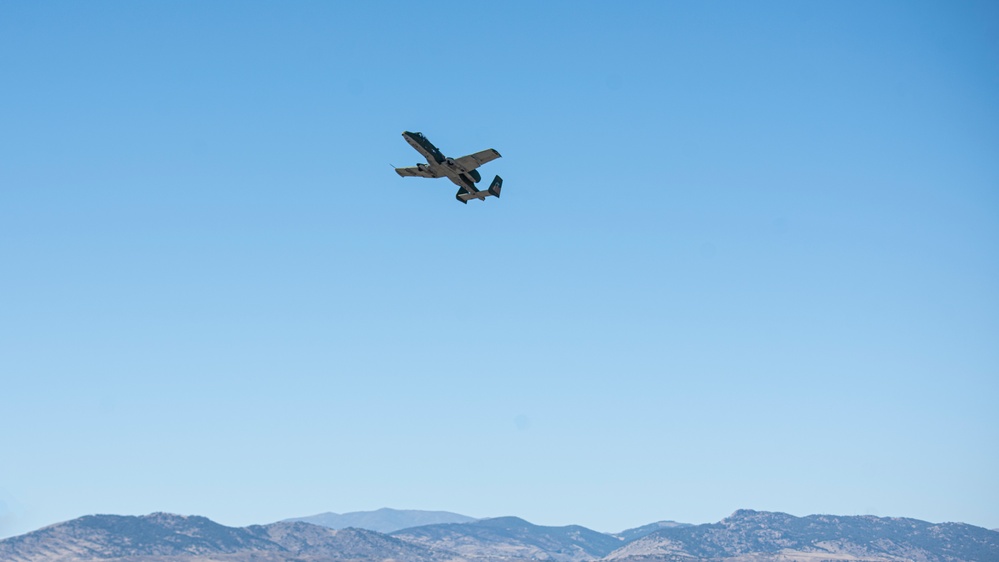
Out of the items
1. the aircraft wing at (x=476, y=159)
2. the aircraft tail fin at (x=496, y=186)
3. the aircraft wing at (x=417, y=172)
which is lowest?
the aircraft wing at (x=417, y=172)

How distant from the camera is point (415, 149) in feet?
420

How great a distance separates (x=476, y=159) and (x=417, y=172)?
9.01 meters

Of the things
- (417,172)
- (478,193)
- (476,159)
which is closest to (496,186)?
(478,193)

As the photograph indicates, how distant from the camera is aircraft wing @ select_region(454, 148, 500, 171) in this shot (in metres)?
127

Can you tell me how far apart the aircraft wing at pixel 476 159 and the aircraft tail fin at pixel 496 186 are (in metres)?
9.04

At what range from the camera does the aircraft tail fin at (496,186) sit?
14062cm

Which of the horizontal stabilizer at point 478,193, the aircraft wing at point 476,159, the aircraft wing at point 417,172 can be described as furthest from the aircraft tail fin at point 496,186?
the aircraft wing at point 417,172

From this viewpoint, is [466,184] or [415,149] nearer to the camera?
[415,149]

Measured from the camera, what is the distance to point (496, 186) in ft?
463

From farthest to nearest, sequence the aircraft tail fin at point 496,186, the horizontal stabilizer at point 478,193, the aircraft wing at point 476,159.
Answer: the aircraft tail fin at point 496,186 → the horizontal stabilizer at point 478,193 → the aircraft wing at point 476,159

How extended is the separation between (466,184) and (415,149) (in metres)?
11.4

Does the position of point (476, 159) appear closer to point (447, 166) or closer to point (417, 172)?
point (447, 166)

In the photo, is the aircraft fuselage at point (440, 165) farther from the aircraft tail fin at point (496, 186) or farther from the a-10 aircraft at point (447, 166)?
the aircraft tail fin at point (496, 186)

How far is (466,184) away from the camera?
136250 millimetres
